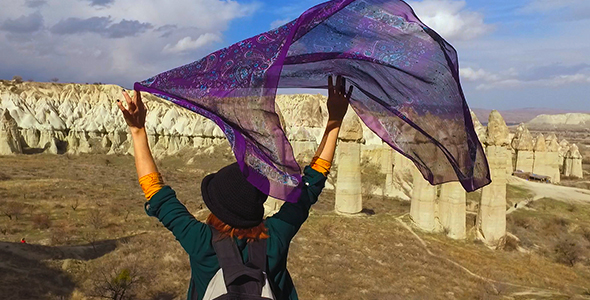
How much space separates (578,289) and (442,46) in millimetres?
Result: 15745

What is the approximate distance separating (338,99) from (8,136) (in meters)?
48.8

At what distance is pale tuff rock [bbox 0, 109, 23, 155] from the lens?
41.8 metres

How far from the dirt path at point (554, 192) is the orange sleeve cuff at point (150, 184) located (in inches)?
1411

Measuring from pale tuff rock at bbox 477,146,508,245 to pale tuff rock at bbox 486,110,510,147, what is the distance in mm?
246

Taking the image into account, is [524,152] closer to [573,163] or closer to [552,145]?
[552,145]

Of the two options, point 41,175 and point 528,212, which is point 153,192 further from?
point 41,175

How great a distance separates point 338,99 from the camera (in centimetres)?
324

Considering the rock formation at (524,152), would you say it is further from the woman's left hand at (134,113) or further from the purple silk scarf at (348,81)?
the woman's left hand at (134,113)

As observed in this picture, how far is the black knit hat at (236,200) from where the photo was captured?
7.27ft

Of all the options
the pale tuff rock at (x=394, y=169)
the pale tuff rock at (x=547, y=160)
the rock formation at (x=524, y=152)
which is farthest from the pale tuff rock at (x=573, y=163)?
the pale tuff rock at (x=394, y=169)

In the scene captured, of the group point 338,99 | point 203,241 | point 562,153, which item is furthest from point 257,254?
point 562,153

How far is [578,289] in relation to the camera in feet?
48.6

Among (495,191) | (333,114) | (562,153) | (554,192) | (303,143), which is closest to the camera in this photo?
(333,114)

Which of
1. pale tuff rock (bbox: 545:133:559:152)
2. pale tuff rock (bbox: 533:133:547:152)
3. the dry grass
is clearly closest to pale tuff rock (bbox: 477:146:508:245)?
the dry grass
